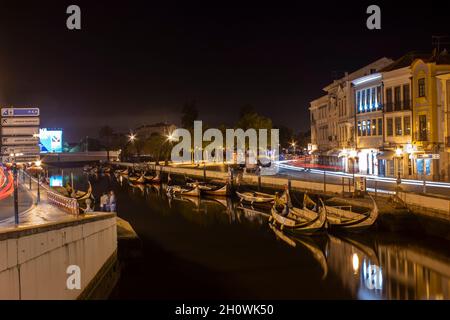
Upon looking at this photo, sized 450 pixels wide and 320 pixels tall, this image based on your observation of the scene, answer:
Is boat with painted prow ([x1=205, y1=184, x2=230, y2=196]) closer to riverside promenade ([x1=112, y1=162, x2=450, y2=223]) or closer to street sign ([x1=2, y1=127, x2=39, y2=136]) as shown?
riverside promenade ([x1=112, y1=162, x2=450, y2=223])

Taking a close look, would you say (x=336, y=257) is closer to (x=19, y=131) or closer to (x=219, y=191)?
(x=19, y=131)

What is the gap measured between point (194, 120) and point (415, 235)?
92022mm

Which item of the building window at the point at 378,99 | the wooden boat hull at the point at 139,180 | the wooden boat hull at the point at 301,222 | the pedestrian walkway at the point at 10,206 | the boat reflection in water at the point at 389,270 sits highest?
the building window at the point at 378,99

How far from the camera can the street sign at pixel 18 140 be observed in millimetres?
17281

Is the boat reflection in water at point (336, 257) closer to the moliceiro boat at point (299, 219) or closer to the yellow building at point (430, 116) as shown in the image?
the moliceiro boat at point (299, 219)

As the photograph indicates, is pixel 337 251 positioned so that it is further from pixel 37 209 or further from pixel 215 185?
pixel 215 185

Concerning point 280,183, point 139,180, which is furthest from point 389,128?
point 139,180

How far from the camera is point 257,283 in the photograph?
22000 millimetres

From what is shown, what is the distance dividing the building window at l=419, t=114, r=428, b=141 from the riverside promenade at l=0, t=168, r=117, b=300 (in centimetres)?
3048

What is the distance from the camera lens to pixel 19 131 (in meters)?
17.6

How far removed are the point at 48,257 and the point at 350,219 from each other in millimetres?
22560

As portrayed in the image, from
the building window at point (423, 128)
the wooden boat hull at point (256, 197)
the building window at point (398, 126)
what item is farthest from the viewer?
the wooden boat hull at point (256, 197)

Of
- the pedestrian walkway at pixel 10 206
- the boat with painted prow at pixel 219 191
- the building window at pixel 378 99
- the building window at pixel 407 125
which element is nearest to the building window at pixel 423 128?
the building window at pixel 407 125

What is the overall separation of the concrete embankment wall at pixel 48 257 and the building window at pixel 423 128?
107 ft
